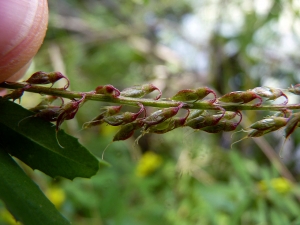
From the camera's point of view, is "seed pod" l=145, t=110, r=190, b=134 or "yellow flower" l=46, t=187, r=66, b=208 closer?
"seed pod" l=145, t=110, r=190, b=134

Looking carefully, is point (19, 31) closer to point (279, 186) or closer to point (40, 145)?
point (40, 145)

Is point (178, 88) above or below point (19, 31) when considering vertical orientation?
below

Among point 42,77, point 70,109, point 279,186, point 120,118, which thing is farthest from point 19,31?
point 279,186

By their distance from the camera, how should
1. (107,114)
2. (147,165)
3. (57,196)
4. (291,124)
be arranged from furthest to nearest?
(147,165), (57,196), (107,114), (291,124)

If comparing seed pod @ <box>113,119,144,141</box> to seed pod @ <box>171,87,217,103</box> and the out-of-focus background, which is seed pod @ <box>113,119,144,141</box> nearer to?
seed pod @ <box>171,87,217,103</box>

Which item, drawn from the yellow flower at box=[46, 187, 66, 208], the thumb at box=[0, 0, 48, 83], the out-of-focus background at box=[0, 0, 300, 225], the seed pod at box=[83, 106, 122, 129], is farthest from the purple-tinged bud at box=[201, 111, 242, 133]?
the yellow flower at box=[46, 187, 66, 208]

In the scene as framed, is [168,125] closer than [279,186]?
Yes

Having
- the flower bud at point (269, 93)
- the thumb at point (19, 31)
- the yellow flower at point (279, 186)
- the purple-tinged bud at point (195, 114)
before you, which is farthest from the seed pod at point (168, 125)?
the yellow flower at point (279, 186)
